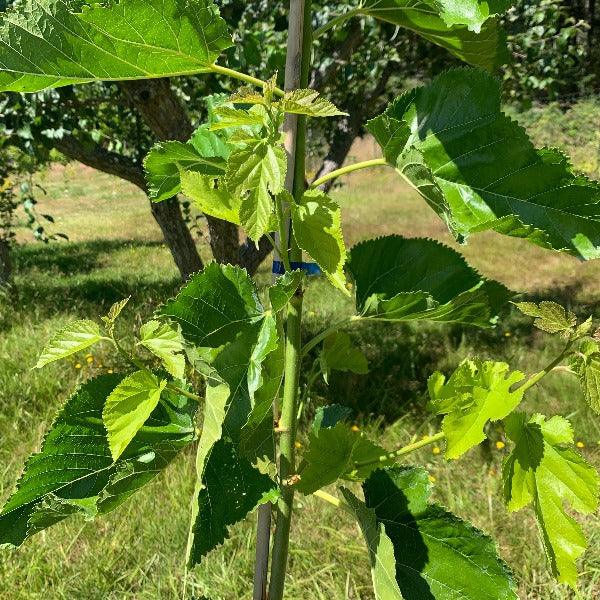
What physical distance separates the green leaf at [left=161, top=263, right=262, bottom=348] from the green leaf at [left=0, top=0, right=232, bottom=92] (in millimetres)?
209

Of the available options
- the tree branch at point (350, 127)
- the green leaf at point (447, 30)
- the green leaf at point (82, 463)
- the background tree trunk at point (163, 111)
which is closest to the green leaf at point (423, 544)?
the green leaf at point (82, 463)

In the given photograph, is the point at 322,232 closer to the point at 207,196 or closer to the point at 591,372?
the point at 207,196

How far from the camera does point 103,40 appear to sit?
569 millimetres

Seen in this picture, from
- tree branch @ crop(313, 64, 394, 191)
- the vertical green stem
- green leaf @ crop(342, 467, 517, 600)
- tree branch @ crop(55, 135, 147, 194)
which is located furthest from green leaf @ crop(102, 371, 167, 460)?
tree branch @ crop(313, 64, 394, 191)

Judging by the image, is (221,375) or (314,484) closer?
(221,375)

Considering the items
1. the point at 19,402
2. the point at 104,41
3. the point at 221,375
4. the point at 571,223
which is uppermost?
the point at 104,41

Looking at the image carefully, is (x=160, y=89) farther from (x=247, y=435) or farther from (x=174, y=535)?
(x=247, y=435)

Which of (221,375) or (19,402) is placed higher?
(221,375)

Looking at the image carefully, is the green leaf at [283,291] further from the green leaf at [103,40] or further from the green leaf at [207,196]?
the green leaf at [103,40]

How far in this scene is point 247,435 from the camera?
66 cm

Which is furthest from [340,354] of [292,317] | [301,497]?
[301,497]

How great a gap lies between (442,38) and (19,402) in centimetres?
272

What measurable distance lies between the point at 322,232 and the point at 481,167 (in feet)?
0.56

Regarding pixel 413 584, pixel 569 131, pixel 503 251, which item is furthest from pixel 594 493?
pixel 569 131
